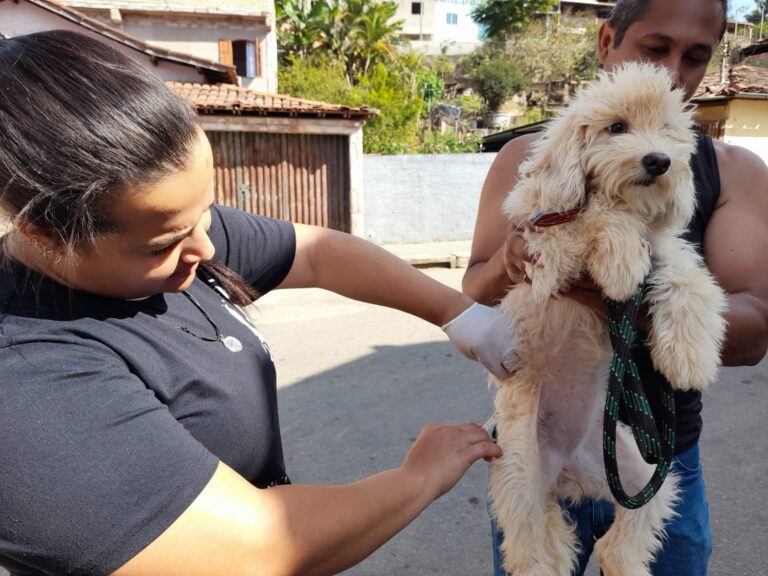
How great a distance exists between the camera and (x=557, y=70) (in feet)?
127

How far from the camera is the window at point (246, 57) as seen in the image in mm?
21875

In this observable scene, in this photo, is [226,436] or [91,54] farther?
[226,436]

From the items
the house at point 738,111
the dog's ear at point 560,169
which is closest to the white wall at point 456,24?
the house at point 738,111

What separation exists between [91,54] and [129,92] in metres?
0.10

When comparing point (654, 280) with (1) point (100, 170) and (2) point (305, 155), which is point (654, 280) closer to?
(1) point (100, 170)

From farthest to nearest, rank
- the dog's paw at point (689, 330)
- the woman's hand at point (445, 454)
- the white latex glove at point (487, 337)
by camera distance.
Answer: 1. the white latex glove at point (487, 337)
2. the dog's paw at point (689, 330)
3. the woman's hand at point (445, 454)

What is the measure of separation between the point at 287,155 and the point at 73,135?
12967 millimetres

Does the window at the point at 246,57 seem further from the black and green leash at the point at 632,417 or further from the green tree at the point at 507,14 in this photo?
the green tree at the point at 507,14

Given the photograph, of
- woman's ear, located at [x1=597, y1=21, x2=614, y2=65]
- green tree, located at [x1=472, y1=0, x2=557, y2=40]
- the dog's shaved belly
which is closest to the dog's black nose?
the dog's shaved belly

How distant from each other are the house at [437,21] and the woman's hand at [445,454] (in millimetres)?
61115

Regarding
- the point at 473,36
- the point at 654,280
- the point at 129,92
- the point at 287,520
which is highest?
the point at 473,36

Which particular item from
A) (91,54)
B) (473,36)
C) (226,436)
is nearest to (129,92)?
(91,54)

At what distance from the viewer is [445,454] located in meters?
Answer: 1.44

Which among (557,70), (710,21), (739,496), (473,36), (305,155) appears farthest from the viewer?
(473,36)
